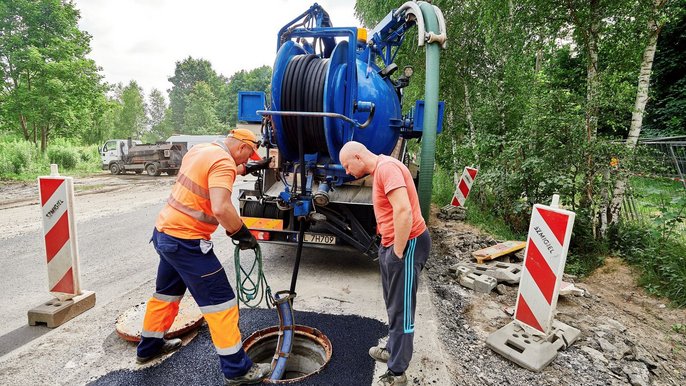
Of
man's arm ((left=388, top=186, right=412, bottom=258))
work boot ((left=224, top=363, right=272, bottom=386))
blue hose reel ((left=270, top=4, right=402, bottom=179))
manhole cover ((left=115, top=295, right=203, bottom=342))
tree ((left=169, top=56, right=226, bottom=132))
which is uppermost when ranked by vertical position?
tree ((left=169, top=56, right=226, bottom=132))

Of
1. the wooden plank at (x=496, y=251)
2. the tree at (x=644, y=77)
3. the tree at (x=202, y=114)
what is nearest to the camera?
the tree at (x=644, y=77)

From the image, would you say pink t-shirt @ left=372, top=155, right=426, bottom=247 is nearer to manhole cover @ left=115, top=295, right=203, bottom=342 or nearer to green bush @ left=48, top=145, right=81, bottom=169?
manhole cover @ left=115, top=295, right=203, bottom=342

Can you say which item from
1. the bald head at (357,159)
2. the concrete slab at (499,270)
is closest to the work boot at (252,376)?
the bald head at (357,159)

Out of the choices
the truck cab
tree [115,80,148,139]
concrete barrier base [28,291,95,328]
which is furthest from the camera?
tree [115,80,148,139]

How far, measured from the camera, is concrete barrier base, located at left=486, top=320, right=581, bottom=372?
9.03 ft

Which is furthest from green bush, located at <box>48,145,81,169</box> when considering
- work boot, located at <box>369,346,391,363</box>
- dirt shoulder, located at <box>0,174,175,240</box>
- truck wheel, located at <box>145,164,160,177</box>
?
work boot, located at <box>369,346,391,363</box>

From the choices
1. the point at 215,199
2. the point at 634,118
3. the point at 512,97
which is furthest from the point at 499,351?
the point at 512,97

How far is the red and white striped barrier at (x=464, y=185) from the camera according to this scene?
7.66 meters

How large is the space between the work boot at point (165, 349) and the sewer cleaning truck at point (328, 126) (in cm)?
126

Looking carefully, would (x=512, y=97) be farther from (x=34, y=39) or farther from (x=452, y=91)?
(x=34, y=39)

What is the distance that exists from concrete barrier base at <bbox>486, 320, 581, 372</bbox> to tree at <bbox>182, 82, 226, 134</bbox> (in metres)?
48.1

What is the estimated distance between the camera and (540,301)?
118 inches

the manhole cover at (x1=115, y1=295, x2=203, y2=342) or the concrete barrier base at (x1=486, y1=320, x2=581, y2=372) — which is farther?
the manhole cover at (x1=115, y1=295, x2=203, y2=342)

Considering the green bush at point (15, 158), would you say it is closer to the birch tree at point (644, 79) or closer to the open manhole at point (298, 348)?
the open manhole at point (298, 348)
